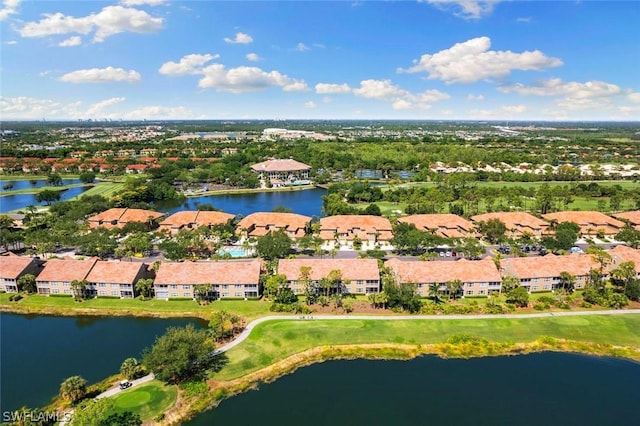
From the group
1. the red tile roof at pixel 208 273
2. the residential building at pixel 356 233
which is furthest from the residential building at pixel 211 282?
the residential building at pixel 356 233

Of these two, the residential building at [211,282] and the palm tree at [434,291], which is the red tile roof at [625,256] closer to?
the palm tree at [434,291]

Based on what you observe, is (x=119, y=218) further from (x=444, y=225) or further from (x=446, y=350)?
(x=446, y=350)

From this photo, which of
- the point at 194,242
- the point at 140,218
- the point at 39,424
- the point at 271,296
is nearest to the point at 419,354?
the point at 271,296

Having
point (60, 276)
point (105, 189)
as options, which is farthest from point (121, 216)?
point (105, 189)

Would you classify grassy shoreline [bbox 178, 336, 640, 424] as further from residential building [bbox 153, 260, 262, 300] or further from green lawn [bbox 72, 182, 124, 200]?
green lawn [bbox 72, 182, 124, 200]

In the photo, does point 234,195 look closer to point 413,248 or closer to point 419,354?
point 413,248

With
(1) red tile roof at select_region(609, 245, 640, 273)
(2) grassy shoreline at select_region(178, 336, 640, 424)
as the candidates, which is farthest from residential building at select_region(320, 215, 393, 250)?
(1) red tile roof at select_region(609, 245, 640, 273)
